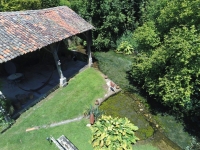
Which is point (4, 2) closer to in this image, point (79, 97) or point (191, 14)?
point (79, 97)

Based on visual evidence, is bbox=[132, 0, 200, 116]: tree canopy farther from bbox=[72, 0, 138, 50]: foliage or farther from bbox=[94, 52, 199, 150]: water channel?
bbox=[72, 0, 138, 50]: foliage

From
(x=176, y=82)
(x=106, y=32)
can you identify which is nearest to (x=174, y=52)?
(x=176, y=82)

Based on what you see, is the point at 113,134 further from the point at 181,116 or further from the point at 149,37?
Answer: the point at 149,37

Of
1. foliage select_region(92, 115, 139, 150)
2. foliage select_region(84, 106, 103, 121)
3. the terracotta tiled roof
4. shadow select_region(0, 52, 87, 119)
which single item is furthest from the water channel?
the terracotta tiled roof

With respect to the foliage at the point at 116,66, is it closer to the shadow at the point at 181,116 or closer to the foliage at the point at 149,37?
the shadow at the point at 181,116

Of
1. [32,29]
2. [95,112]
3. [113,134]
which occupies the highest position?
[32,29]

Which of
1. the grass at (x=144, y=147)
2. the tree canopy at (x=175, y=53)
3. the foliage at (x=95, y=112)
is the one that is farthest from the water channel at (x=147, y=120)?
the tree canopy at (x=175, y=53)

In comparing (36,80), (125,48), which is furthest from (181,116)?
(125,48)
